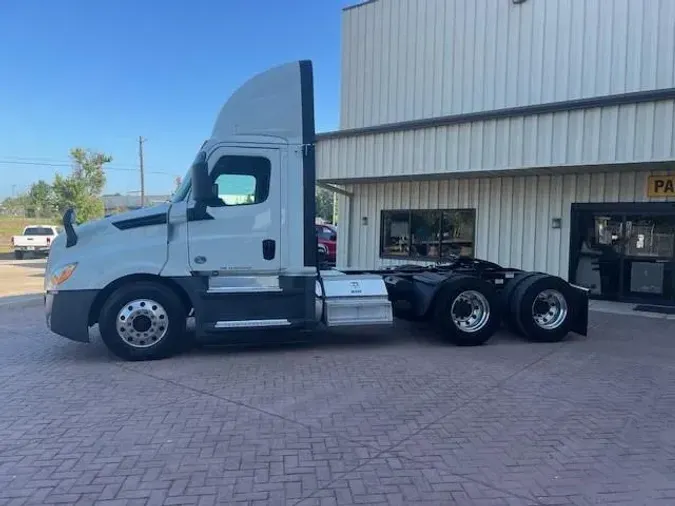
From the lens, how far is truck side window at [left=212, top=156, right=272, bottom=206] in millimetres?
7391

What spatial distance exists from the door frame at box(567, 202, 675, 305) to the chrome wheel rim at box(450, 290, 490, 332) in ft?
19.0

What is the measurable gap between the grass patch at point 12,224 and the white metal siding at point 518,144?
126 feet

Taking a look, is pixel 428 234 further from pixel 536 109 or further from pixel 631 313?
pixel 631 313

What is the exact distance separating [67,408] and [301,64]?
16.3 ft

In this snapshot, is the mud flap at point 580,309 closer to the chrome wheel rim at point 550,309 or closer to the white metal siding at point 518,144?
the chrome wheel rim at point 550,309

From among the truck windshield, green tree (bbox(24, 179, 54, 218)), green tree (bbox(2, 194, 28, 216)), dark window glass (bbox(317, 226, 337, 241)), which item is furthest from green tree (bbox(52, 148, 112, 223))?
green tree (bbox(2, 194, 28, 216))

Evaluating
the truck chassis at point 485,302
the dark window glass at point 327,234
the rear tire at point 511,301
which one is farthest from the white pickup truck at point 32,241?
the rear tire at point 511,301

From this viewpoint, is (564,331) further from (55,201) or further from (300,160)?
(55,201)

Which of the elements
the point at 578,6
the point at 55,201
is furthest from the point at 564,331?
the point at 55,201

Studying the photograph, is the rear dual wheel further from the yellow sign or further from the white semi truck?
the yellow sign

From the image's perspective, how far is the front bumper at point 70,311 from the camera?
22.9ft

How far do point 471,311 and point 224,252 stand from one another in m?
3.80

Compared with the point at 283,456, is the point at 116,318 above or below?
above

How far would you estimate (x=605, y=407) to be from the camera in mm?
5586
